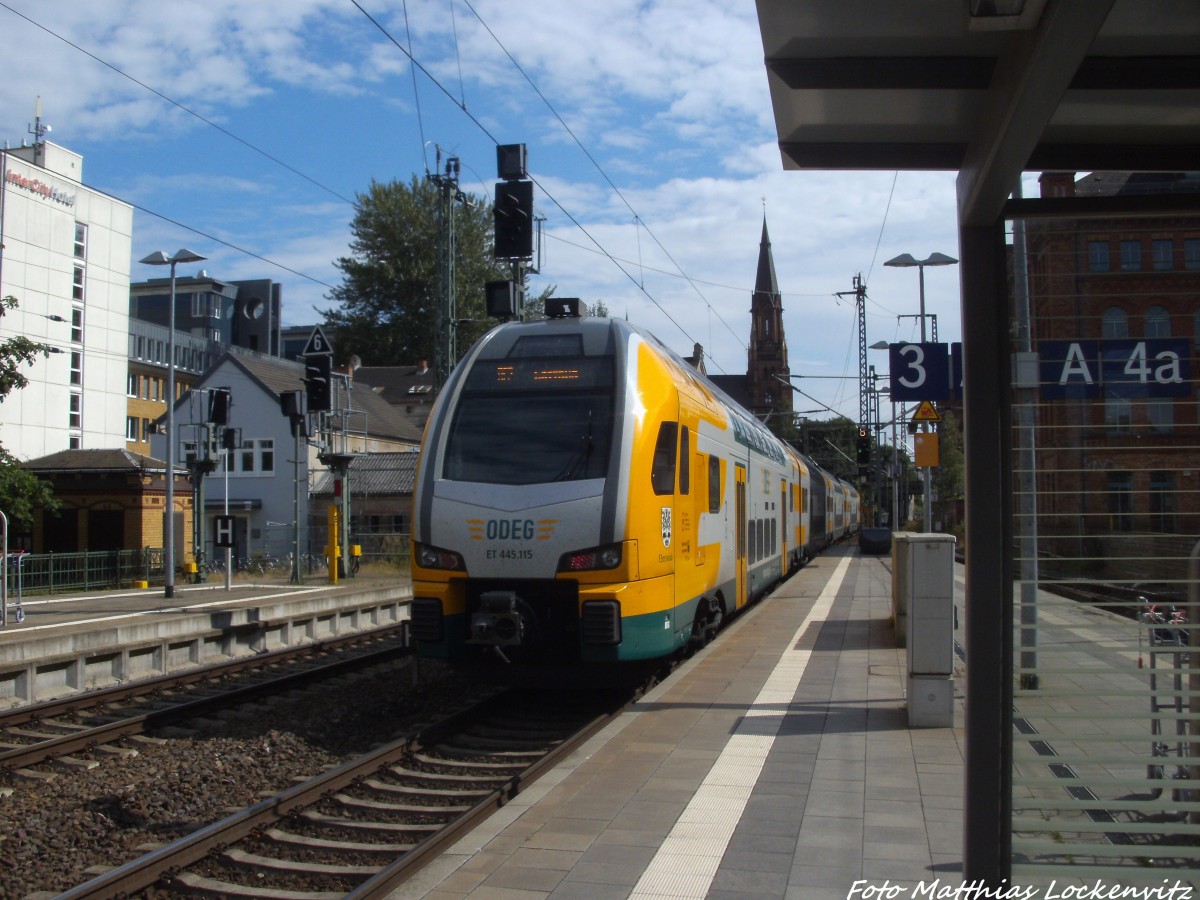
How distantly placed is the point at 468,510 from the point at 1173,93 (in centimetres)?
640

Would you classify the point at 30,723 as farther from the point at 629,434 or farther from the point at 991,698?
the point at 991,698

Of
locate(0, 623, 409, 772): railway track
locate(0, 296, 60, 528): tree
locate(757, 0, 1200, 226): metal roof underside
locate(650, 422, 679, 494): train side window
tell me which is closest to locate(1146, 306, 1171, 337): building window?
locate(757, 0, 1200, 226): metal roof underside

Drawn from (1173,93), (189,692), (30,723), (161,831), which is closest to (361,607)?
(189,692)

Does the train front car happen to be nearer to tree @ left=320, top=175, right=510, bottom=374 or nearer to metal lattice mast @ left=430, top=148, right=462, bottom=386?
metal lattice mast @ left=430, top=148, right=462, bottom=386

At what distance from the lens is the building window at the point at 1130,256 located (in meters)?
4.16

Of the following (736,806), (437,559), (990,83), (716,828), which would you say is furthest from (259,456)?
(990,83)

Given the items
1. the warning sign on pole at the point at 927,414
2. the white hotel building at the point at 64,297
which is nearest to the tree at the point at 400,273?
the white hotel building at the point at 64,297

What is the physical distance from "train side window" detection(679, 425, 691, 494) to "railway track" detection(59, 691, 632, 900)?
2307mm

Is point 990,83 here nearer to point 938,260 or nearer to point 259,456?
point 938,260

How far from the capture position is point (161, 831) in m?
6.39

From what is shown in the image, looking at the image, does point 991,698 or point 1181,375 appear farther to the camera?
point 1181,375

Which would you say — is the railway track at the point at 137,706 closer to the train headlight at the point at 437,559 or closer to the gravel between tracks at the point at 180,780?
the gravel between tracks at the point at 180,780

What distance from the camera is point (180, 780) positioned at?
7363mm

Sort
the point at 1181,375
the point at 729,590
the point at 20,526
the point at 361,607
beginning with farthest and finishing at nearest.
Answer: the point at 20,526 → the point at 361,607 → the point at 729,590 → the point at 1181,375
